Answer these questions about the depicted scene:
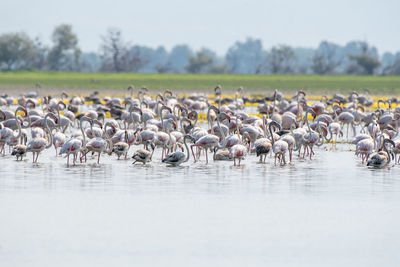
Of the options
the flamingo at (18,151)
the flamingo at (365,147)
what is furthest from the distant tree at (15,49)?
the flamingo at (365,147)

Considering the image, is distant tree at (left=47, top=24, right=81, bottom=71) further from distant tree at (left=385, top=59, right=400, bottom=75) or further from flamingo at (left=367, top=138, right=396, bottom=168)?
flamingo at (left=367, top=138, right=396, bottom=168)

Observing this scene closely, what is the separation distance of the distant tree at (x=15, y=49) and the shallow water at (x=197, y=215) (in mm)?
124805

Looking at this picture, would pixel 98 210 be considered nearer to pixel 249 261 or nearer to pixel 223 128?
pixel 249 261

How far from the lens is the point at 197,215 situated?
14.2 metres

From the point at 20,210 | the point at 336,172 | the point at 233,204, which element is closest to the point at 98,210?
the point at 20,210

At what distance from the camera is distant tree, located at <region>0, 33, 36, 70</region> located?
465 ft

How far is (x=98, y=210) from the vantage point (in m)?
14.5

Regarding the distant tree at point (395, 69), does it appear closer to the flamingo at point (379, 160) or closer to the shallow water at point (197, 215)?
the flamingo at point (379, 160)

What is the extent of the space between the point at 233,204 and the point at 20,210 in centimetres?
382

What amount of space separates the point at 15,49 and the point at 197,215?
13308cm

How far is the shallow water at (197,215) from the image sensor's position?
11539 millimetres

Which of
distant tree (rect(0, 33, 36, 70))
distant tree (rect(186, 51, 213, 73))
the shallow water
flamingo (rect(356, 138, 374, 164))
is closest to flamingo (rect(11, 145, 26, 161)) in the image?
the shallow water

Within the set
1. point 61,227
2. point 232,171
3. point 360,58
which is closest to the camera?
point 61,227

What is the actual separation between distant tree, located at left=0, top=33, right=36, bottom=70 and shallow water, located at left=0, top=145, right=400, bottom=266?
409 feet
